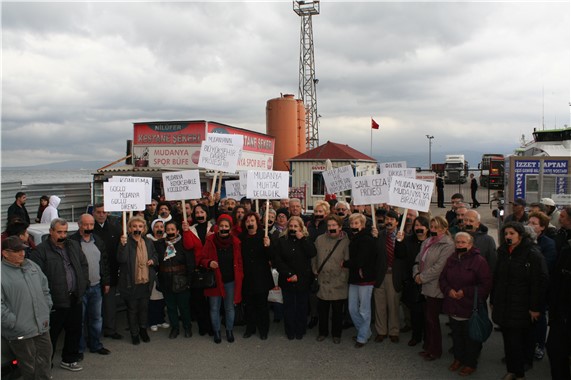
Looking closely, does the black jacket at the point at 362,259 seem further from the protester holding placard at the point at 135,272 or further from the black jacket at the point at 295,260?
the protester holding placard at the point at 135,272

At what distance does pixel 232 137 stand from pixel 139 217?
313 cm

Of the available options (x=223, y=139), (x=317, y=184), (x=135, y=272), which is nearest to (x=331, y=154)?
(x=317, y=184)

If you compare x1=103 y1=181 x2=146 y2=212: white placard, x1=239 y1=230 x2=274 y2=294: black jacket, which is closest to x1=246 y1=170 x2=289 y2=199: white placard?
x1=239 y1=230 x2=274 y2=294: black jacket

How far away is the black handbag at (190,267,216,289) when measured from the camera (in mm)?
6648

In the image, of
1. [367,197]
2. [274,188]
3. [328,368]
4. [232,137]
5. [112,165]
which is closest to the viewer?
[328,368]

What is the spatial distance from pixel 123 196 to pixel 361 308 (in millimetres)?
3904

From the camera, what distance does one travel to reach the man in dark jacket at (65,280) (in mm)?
5445

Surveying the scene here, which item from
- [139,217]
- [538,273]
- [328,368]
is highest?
[139,217]

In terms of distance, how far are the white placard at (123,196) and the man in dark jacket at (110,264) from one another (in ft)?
0.61

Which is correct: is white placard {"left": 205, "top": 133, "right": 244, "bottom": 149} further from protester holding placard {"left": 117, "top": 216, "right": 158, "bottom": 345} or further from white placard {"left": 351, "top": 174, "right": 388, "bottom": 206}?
white placard {"left": 351, "top": 174, "right": 388, "bottom": 206}

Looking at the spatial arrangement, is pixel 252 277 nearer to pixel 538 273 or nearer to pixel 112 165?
pixel 538 273

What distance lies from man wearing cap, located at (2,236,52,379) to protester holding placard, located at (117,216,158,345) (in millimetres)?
1610

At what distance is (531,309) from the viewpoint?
16.5 feet

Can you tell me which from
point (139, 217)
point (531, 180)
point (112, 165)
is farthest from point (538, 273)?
point (112, 165)
